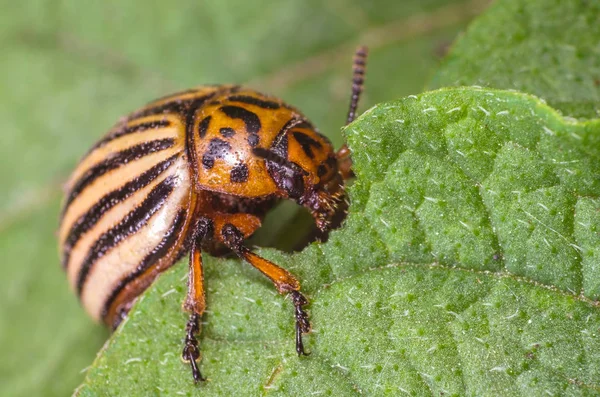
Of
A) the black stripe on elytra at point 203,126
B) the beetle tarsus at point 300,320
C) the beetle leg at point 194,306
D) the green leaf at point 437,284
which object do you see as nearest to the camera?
the green leaf at point 437,284

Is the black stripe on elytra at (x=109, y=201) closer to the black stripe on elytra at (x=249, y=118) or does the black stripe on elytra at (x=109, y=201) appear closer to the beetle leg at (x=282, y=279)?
the black stripe on elytra at (x=249, y=118)

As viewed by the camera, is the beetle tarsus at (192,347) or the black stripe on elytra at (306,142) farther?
the black stripe on elytra at (306,142)

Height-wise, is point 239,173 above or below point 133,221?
above

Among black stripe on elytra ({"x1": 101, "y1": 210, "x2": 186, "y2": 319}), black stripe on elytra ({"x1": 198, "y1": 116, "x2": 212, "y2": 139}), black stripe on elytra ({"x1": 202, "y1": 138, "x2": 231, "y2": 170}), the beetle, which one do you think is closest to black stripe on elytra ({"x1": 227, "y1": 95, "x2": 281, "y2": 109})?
the beetle

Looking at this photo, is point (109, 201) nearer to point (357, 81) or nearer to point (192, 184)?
point (192, 184)

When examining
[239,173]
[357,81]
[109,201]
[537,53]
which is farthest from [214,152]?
[537,53]

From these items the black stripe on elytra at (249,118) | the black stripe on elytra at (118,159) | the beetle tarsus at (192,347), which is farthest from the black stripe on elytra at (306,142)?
the beetle tarsus at (192,347)
